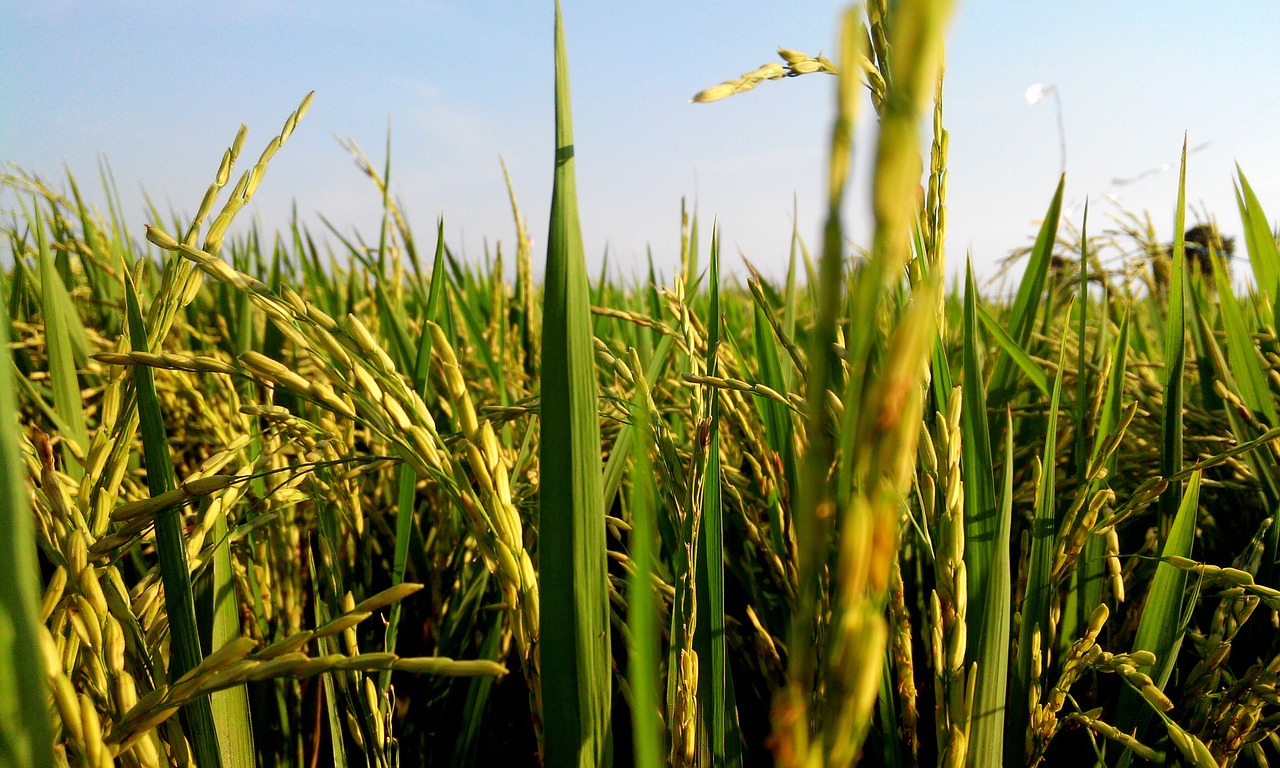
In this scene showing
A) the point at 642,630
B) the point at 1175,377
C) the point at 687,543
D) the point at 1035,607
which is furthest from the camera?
the point at 1175,377

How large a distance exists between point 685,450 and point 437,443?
0.70m

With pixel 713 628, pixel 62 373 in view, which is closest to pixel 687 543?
pixel 713 628

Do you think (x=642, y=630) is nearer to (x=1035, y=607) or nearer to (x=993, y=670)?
(x=993, y=670)

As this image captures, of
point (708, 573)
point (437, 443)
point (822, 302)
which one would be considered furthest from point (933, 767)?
point (822, 302)

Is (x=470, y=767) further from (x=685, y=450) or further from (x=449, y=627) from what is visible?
(x=685, y=450)

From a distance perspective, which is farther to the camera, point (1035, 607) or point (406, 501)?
point (406, 501)

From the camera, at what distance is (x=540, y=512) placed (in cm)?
48

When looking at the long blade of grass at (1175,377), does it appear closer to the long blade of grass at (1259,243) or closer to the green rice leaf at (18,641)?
the long blade of grass at (1259,243)

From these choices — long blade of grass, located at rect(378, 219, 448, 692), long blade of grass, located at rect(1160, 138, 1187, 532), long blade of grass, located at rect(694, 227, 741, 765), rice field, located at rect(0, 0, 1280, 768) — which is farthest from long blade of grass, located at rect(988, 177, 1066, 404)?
long blade of grass, located at rect(378, 219, 448, 692)

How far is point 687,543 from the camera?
0.54 meters

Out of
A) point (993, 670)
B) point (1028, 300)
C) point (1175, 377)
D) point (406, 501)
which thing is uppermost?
point (1028, 300)

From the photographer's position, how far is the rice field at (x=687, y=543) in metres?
0.24

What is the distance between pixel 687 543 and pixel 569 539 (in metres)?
0.11

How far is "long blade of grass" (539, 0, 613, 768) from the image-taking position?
474 millimetres
